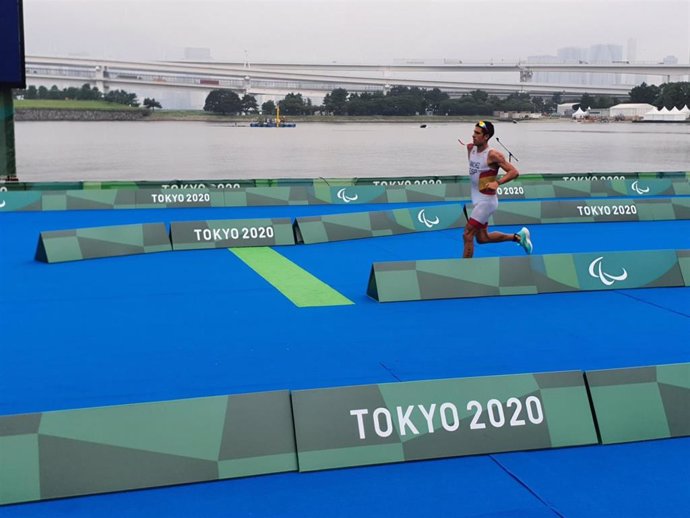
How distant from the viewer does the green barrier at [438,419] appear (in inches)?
221

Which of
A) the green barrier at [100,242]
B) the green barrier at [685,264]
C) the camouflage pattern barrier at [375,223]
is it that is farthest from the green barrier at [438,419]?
the camouflage pattern barrier at [375,223]

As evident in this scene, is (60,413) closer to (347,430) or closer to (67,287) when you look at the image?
(347,430)

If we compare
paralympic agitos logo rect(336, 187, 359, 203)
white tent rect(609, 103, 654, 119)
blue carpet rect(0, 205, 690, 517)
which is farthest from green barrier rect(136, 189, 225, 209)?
white tent rect(609, 103, 654, 119)

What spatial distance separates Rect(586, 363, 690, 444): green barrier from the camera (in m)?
6.06

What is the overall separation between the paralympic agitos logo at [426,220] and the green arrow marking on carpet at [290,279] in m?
3.80

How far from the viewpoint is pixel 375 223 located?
16.4m

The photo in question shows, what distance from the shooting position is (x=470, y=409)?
5.89m

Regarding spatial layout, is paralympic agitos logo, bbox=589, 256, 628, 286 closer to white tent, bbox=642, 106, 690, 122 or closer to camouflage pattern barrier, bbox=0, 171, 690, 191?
camouflage pattern barrier, bbox=0, 171, 690, 191

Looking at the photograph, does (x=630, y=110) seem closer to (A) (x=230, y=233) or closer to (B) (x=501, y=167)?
(A) (x=230, y=233)

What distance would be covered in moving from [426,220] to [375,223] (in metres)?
1.34

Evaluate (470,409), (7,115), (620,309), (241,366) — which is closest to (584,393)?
(470,409)

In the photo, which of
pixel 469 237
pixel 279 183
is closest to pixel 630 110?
pixel 279 183

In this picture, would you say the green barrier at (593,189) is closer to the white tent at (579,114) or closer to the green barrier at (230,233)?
the green barrier at (230,233)

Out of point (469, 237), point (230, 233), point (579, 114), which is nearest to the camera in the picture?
point (469, 237)
